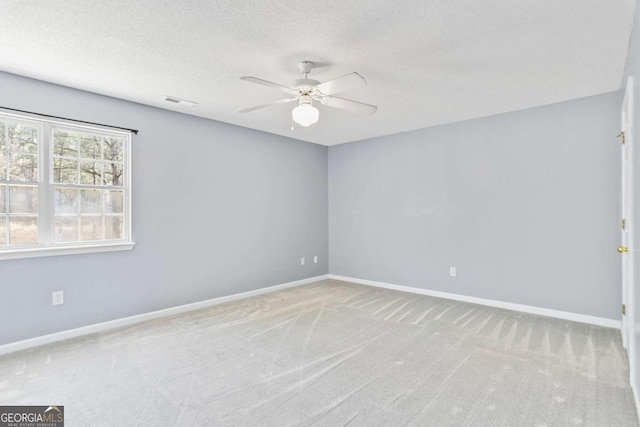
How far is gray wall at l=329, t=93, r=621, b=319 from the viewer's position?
3713 millimetres

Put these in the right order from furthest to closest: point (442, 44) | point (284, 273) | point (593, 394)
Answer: point (284, 273)
point (442, 44)
point (593, 394)

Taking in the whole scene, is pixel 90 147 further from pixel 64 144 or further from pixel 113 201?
pixel 113 201

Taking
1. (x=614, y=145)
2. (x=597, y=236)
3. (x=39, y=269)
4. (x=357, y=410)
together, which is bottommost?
(x=357, y=410)

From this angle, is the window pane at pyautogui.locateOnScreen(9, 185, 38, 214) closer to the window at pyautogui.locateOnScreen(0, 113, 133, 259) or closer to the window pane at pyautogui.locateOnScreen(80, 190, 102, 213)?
the window at pyautogui.locateOnScreen(0, 113, 133, 259)

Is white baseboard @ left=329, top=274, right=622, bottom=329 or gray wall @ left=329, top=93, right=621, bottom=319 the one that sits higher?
gray wall @ left=329, top=93, right=621, bottom=319

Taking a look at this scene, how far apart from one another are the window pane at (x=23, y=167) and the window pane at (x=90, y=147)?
1.36 ft

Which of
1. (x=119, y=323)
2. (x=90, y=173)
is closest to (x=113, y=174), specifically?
(x=90, y=173)

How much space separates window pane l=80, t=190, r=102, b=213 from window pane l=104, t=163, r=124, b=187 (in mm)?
154

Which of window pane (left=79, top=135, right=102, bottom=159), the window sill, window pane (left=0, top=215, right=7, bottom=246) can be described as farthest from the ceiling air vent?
window pane (left=0, top=215, right=7, bottom=246)

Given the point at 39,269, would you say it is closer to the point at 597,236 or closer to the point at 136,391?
the point at 136,391

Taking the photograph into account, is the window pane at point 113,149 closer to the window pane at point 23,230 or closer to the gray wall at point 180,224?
the gray wall at point 180,224

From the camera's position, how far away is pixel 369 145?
18.8 ft

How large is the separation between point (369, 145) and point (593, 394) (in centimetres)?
431

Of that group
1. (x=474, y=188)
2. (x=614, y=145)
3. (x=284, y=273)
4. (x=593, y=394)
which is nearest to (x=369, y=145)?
(x=474, y=188)
